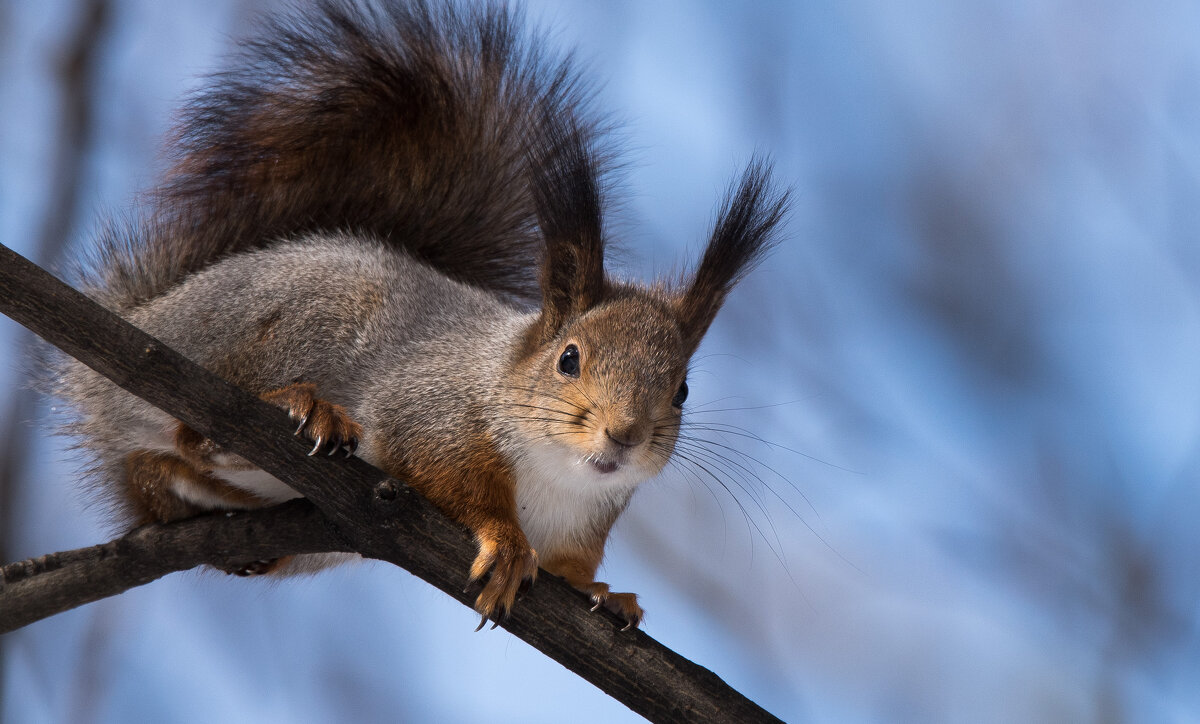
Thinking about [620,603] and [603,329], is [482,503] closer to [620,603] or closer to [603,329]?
[620,603]

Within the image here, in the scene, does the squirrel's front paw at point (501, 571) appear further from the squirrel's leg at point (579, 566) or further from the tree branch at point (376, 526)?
the squirrel's leg at point (579, 566)

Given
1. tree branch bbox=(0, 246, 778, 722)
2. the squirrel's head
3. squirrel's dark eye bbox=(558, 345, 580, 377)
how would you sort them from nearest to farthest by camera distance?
1. tree branch bbox=(0, 246, 778, 722)
2. the squirrel's head
3. squirrel's dark eye bbox=(558, 345, 580, 377)

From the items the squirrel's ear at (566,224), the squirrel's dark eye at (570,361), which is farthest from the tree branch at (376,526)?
the squirrel's ear at (566,224)

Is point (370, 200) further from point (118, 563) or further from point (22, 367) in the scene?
point (118, 563)

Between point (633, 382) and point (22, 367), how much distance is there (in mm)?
2029

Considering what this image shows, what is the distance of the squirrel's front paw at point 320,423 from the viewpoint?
2.36m

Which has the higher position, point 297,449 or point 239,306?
point 239,306

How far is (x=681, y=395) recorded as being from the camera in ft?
9.61

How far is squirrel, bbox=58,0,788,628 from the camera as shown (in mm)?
2697

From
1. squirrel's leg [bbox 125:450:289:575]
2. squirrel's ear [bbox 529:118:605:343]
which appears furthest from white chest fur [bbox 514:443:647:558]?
squirrel's leg [bbox 125:450:289:575]

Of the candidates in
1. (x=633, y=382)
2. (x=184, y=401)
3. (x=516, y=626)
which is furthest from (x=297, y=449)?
(x=633, y=382)

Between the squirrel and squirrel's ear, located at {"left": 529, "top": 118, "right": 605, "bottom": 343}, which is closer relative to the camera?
the squirrel

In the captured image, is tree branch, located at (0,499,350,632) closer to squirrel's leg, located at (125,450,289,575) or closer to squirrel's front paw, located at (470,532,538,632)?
squirrel's leg, located at (125,450,289,575)

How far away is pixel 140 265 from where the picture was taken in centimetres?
319
